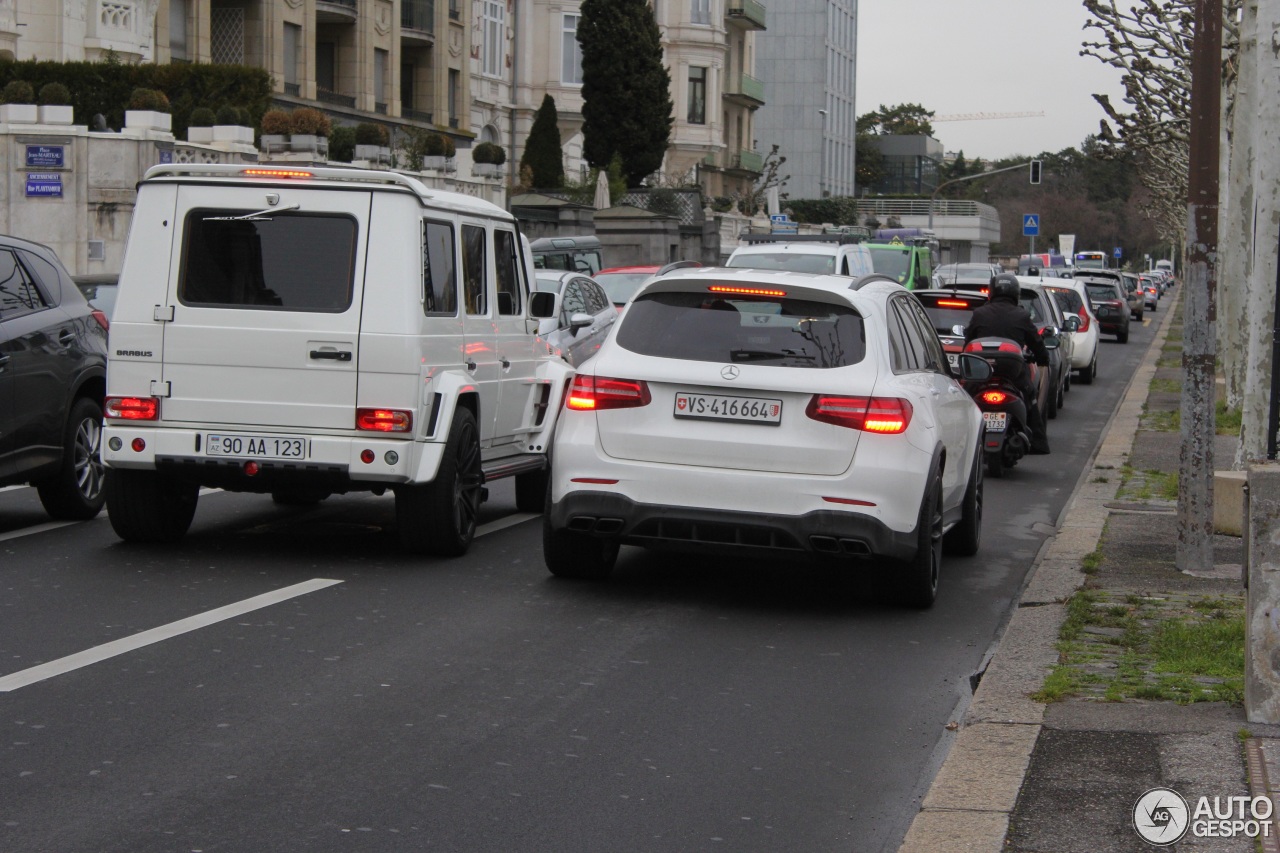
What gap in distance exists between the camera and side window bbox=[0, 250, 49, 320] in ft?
37.2

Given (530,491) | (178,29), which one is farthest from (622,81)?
(530,491)

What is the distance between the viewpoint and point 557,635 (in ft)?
27.5

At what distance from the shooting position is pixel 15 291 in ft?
37.7

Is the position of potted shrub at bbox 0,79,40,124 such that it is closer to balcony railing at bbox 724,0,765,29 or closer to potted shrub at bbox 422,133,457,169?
potted shrub at bbox 422,133,457,169

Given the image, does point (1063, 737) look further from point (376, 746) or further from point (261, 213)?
point (261, 213)

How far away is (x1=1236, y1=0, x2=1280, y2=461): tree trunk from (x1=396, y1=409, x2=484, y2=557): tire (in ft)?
14.8

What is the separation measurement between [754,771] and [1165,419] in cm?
1793

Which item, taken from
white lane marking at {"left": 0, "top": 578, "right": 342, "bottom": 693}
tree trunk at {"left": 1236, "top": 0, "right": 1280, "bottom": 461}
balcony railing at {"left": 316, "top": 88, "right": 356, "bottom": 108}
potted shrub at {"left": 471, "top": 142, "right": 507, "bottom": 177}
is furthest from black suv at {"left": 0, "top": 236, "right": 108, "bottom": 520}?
balcony railing at {"left": 316, "top": 88, "right": 356, "bottom": 108}

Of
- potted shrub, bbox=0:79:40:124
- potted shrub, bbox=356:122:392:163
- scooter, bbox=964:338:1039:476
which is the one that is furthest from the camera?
potted shrub, bbox=356:122:392:163

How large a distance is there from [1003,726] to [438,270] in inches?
200

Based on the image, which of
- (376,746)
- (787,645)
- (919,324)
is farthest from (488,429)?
(376,746)

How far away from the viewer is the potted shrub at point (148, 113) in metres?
32.0

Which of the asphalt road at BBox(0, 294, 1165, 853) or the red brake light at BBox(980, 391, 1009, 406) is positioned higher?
the red brake light at BBox(980, 391, 1009, 406)

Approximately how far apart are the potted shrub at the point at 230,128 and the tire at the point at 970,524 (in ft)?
83.6
